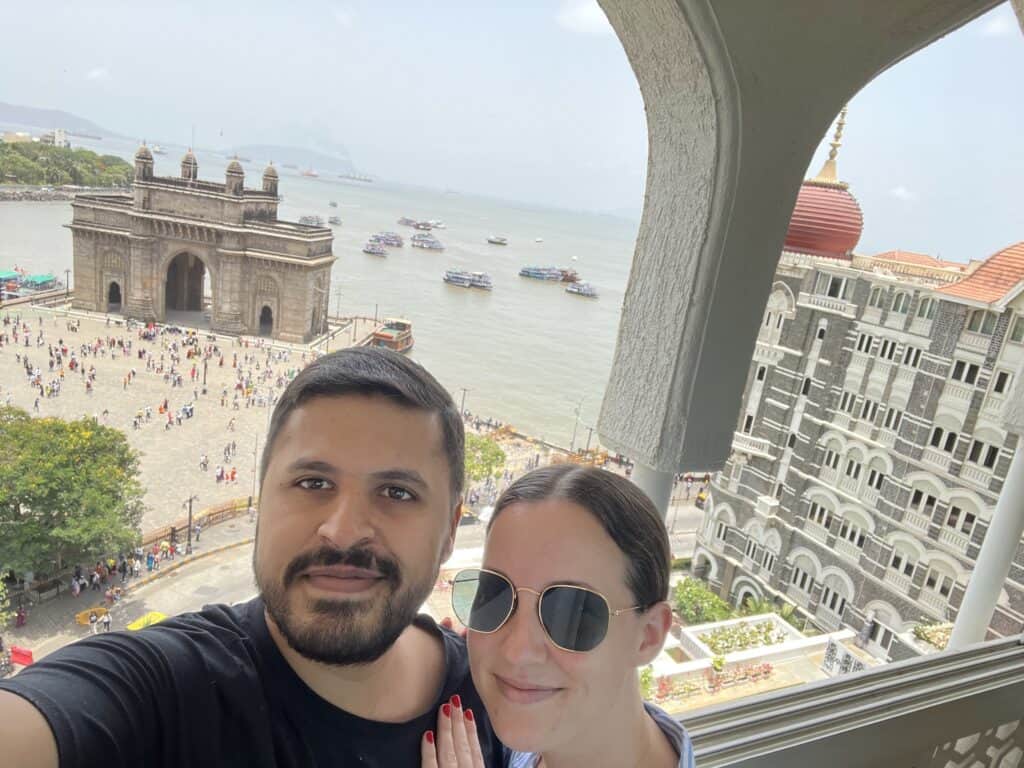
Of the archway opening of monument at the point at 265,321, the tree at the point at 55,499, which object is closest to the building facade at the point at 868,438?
the tree at the point at 55,499

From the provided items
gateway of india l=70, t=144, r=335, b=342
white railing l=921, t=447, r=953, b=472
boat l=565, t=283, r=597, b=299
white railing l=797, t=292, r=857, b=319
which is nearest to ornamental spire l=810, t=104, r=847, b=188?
white railing l=797, t=292, r=857, b=319

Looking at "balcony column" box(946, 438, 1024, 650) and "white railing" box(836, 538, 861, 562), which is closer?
"balcony column" box(946, 438, 1024, 650)

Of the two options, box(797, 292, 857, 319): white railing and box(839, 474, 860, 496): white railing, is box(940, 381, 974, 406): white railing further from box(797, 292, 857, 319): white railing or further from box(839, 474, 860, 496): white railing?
box(839, 474, 860, 496): white railing

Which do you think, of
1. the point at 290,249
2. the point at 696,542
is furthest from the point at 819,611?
the point at 290,249

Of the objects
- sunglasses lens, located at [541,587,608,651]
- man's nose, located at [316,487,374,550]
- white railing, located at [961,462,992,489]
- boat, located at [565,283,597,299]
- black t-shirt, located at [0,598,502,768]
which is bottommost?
boat, located at [565,283,597,299]

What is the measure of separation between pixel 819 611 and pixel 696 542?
6.76 feet

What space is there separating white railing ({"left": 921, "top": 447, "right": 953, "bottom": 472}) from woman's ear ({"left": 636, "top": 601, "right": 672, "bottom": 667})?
876cm

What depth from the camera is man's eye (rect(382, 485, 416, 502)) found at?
70 centimetres

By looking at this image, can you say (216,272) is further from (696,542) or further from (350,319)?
(696,542)

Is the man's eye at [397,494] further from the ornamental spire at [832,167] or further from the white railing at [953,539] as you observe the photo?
the white railing at [953,539]

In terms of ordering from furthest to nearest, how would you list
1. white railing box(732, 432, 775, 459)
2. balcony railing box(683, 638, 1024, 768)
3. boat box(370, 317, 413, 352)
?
boat box(370, 317, 413, 352), white railing box(732, 432, 775, 459), balcony railing box(683, 638, 1024, 768)

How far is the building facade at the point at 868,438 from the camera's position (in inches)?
292

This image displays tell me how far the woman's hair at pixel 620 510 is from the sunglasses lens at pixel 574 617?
45mm

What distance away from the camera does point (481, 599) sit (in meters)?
0.69
